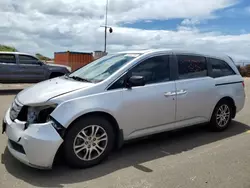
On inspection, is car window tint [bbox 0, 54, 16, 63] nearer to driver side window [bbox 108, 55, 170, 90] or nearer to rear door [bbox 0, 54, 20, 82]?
rear door [bbox 0, 54, 20, 82]

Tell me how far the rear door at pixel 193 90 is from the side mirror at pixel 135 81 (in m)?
0.87

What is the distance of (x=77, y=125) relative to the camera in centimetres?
395

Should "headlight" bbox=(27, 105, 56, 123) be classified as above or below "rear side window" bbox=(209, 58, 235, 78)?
below

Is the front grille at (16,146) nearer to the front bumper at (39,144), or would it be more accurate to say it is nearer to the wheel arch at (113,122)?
the front bumper at (39,144)

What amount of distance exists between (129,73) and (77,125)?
1198 mm

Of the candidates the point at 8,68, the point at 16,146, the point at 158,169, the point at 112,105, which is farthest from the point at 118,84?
the point at 8,68

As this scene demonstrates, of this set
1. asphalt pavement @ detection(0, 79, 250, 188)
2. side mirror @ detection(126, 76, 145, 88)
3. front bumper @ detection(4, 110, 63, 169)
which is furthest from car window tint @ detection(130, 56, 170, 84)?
front bumper @ detection(4, 110, 63, 169)

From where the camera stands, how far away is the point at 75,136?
3.94m

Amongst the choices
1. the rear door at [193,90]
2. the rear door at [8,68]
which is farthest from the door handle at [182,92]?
the rear door at [8,68]

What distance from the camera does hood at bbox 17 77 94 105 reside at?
3992 mm

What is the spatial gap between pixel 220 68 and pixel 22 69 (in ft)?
30.2

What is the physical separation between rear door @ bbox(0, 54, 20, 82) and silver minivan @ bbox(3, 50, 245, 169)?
829 cm

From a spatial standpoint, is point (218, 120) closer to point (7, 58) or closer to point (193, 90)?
point (193, 90)

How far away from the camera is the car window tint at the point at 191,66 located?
17.3ft
